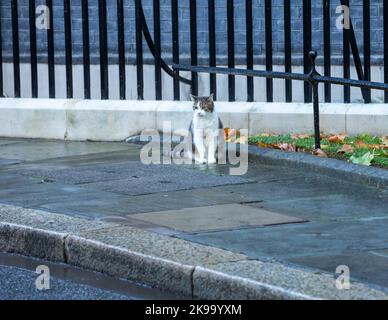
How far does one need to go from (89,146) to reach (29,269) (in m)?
4.35

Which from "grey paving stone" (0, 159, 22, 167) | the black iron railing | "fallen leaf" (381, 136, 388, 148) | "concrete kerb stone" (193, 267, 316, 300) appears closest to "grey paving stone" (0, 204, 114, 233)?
"concrete kerb stone" (193, 267, 316, 300)

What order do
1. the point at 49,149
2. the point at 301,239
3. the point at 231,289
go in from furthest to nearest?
the point at 49,149 < the point at 301,239 < the point at 231,289

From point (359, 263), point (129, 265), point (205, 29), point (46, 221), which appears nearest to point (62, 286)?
point (129, 265)

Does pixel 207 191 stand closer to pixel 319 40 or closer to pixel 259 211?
pixel 259 211

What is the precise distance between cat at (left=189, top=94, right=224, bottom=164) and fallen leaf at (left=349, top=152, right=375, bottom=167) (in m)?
1.35

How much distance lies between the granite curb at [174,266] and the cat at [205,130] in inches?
109

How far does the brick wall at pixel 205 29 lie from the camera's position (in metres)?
16.6

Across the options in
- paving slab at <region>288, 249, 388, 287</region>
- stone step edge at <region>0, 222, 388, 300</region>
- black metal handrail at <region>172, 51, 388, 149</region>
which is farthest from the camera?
black metal handrail at <region>172, 51, 388, 149</region>

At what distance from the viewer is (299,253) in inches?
269

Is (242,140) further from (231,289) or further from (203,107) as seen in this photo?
(231,289)

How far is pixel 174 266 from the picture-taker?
6.61 meters

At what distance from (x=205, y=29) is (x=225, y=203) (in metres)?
9.05

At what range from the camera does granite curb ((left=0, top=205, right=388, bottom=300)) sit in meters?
6.08

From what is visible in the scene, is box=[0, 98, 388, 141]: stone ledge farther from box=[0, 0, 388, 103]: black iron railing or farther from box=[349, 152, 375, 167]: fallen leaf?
box=[349, 152, 375, 167]: fallen leaf
